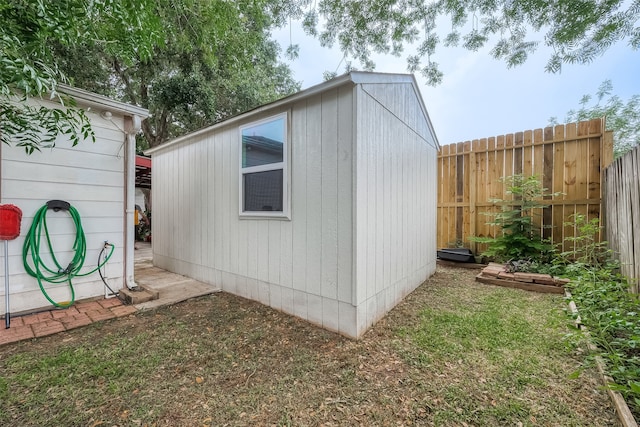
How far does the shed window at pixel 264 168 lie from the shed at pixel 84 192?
1636 millimetres

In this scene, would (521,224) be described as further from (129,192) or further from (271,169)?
(129,192)

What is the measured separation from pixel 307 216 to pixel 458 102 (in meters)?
10.0

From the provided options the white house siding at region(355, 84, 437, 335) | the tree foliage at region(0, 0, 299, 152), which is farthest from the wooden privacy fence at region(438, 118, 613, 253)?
the tree foliage at region(0, 0, 299, 152)

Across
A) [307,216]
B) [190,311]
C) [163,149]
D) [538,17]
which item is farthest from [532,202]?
[163,149]

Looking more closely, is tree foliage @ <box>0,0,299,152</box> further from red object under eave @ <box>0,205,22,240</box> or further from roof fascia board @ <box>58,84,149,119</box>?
red object under eave @ <box>0,205,22,240</box>

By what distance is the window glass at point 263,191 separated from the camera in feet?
9.97

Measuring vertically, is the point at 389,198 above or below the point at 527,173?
below

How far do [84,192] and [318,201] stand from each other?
3038 millimetres

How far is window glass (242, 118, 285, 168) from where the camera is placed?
301cm

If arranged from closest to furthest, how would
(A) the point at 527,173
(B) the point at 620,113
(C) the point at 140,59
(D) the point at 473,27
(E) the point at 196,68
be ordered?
(C) the point at 140,59, (A) the point at 527,173, (D) the point at 473,27, (E) the point at 196,68, (B) the point at 620,113

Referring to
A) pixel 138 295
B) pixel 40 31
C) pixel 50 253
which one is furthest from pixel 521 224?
pixel 50 253

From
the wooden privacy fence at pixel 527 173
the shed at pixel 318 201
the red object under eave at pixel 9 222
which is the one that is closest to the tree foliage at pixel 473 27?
the wooden privacy fence at pixel 527 173

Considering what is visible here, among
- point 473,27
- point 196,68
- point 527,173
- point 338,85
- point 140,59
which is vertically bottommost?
point 527,173

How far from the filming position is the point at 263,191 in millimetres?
3203
